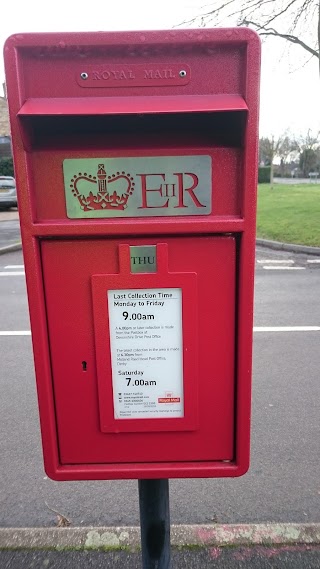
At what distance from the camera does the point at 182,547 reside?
213cm

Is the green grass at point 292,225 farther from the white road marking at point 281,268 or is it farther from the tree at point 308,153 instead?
the tree at point 308,153

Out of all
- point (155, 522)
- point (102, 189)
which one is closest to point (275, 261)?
point (155, 522)

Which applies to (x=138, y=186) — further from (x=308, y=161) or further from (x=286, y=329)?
(x=308, y=161)

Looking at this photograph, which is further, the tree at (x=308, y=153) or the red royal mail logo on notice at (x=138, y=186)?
the tree at (x=308, y=153)

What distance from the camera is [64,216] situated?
126cm

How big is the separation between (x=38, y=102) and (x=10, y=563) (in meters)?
1.91

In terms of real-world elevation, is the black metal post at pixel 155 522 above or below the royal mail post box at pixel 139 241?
below

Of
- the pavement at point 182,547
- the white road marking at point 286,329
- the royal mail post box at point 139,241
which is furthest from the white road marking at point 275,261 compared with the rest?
the royal mail post box at point 139,241

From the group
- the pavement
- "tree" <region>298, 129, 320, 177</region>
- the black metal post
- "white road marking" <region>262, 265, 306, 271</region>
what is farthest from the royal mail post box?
"tree" <region>298, 129, 320, 177</region>

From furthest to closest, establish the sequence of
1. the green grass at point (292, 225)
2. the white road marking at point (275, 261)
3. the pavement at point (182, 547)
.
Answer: the green grass at point (292, 225) → the white road marking at point (275, 261) → the pavement at point (182, 547)

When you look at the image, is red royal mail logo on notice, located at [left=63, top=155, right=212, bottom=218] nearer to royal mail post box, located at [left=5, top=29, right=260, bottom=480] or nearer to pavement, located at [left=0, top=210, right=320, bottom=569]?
royal mail post box, located at [left=5, top=29, right=260, bottom=480]

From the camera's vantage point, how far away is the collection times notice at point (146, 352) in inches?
51.4

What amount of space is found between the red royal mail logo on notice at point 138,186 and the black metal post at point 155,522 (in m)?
0.91

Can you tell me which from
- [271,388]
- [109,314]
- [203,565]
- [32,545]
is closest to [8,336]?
[271,388]
